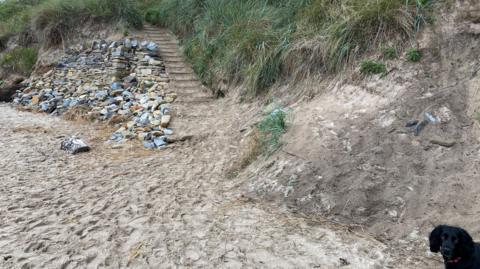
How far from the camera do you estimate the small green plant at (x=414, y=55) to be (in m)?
4.44

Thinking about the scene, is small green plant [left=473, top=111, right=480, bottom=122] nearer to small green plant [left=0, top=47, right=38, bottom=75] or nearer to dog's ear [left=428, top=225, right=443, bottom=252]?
dog's ear [left=428, top=225, right=443, bottom=252]

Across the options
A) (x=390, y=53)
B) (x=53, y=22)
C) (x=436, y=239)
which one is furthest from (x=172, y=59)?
(x=436, y=239)

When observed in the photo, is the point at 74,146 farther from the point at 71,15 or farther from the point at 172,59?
the point at 71,15

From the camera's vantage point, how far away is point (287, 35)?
240 inches

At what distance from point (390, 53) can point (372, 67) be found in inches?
10.7

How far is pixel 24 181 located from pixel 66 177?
494 millimetres

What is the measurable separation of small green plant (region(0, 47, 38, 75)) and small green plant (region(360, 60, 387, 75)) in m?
11.0

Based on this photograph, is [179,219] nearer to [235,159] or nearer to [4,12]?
[235,159]

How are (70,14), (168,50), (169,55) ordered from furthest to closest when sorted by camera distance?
1. (70,14)
2. (168,50)
3. (169,55)

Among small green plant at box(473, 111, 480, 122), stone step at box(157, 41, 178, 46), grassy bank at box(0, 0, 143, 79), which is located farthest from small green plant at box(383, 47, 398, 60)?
grassy bank at box(0, 0, 143, 79)

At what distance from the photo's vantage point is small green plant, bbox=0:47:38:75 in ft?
39.7

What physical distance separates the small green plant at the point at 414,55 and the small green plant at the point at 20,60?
37.6ft

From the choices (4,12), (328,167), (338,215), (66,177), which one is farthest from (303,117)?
(4,12)

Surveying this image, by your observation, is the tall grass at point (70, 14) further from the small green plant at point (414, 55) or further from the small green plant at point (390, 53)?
the small green plant at point (414, 55)
